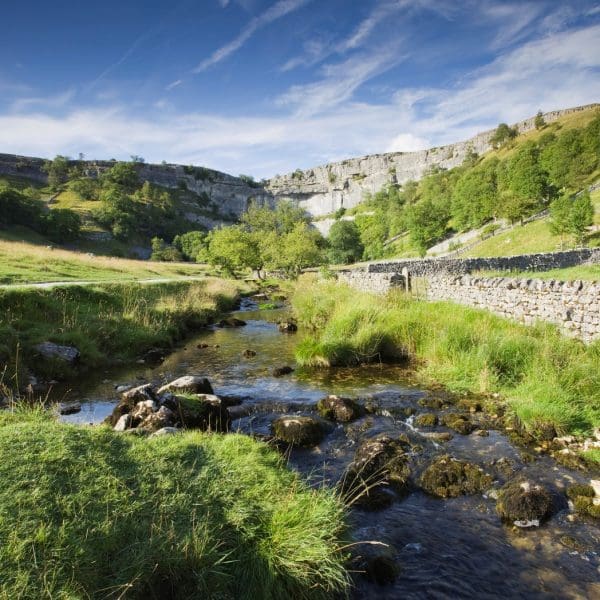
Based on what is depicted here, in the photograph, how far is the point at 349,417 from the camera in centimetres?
906

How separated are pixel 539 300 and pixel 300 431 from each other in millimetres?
8666

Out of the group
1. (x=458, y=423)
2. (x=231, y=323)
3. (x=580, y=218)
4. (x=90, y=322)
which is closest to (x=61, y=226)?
(x=231, y=323)

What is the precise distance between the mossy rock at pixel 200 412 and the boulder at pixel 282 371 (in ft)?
11.9

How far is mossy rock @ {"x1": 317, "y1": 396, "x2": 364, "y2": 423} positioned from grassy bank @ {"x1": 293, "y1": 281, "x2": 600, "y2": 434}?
9.48 feet

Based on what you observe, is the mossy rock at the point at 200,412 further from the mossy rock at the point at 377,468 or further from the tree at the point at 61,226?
the tree at the point at 61,226

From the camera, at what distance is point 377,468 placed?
676 cm

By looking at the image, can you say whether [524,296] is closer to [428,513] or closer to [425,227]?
[428,513]

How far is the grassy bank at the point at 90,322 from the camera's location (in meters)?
12.6

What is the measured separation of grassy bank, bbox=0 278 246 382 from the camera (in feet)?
41.4

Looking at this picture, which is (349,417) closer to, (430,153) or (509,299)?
(509,299)

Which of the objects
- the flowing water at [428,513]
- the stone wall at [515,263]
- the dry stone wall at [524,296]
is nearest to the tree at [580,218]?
the stone wall at [515,263]

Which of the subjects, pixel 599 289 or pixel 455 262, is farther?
pixel 455 262

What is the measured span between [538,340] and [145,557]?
10360 millimetres

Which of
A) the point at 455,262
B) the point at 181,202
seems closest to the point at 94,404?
the point at 455,262
